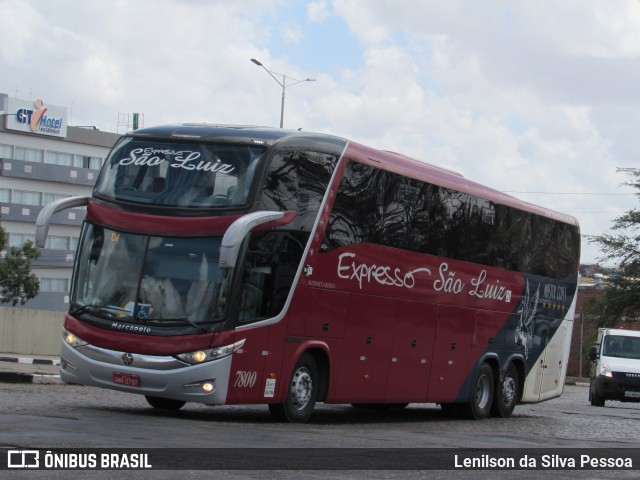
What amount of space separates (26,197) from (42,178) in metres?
1.84

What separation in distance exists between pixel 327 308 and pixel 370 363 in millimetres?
1686

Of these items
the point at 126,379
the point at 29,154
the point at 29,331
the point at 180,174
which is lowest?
the point at 29,331

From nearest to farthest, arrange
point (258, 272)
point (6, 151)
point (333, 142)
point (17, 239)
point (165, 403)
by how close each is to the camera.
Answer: point (258, 272) < point (333, 142) < point (165, 403) < point (6, 151) < point (17, 239)

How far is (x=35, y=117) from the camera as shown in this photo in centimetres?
8050

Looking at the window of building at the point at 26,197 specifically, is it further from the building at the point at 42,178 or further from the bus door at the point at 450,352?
the bus door at the point at 450,352

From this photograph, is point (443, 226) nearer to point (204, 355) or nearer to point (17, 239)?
point (204, 355)

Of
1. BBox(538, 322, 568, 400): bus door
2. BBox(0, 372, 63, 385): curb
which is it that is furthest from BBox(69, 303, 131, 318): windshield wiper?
BBox(538, 322, 568, 400): bus door

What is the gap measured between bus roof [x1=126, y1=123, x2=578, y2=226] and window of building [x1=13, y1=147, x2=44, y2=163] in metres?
62.7

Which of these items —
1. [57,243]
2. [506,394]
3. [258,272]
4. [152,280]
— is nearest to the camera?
[152,280]

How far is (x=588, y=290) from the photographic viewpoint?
6681 centimetres

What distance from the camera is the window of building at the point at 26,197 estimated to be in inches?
3147

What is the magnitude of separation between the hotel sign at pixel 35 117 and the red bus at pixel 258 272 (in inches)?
2517

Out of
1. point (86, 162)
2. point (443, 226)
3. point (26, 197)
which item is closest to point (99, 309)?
point (443, 226)

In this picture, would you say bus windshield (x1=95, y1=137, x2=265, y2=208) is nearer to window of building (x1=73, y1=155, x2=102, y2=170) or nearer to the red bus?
the red bus
